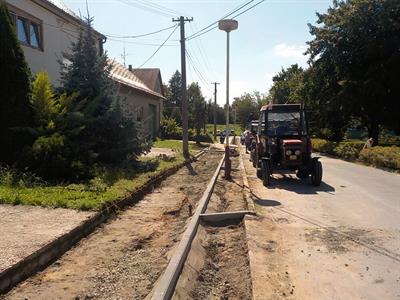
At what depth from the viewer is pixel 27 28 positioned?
17797 millimetres

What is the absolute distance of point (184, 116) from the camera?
27.1 m

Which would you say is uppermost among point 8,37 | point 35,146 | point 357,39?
point 357,39

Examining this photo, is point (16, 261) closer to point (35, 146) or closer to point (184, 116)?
point (35, 146)

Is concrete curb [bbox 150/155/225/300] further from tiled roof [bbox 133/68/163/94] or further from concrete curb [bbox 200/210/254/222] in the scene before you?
tiled roof [bbox 133/68/163/94]

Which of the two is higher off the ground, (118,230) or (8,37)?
(8,37)

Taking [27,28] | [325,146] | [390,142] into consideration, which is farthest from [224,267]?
[390,142]

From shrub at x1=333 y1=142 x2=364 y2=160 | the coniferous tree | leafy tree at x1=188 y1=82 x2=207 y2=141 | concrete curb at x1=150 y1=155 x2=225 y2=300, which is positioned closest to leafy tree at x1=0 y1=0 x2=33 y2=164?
the coniferous tree

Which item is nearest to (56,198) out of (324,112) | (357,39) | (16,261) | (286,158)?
(16,261)

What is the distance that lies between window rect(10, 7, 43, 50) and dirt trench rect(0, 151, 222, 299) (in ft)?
34.0

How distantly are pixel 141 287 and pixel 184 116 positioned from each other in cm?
2192

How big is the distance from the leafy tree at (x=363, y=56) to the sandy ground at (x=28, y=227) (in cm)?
2601

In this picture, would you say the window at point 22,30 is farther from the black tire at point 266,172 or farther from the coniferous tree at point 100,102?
the black tire at point 266,172

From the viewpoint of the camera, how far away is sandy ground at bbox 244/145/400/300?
5.51 metres

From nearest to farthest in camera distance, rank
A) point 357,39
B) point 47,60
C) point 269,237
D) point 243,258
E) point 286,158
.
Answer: point 243,258
point 269,237
point 286,158
point 47,60
point 357,39
